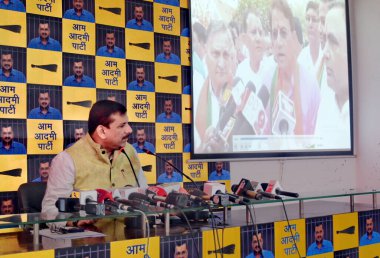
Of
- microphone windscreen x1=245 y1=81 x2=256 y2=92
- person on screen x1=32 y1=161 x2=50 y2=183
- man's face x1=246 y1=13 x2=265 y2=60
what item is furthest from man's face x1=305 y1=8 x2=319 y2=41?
person on screen x1=32 y1=161 x2=50 y2=183

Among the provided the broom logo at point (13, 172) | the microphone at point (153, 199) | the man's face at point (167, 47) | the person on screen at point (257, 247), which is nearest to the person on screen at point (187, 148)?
the man's face at point (167, 47)

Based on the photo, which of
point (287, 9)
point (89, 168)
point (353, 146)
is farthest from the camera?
point (353, 146)

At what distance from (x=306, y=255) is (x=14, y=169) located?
200 cm

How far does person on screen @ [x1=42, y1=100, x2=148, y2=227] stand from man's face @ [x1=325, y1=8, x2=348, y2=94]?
2.67 meters

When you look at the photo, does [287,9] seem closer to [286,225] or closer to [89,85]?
[89,85]

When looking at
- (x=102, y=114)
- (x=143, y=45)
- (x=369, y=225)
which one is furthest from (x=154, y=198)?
(x=143, y=45)

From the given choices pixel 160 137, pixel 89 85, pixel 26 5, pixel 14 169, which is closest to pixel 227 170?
pixel 160 137

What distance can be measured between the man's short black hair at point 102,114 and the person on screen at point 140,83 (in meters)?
1.00

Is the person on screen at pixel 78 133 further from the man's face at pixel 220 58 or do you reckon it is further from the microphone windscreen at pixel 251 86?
the microphone windscreen at pixel 251 86

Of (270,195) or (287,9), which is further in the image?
(287,9)

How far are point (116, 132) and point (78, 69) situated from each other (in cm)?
98

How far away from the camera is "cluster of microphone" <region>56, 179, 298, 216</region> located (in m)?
1.61

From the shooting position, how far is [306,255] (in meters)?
2.21

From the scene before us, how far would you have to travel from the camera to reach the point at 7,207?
10.4 feet
